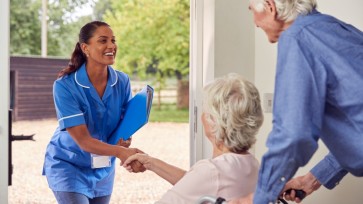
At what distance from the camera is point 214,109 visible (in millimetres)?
1577

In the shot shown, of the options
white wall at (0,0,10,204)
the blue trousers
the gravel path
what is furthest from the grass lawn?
white wall at (0,0,10,204)

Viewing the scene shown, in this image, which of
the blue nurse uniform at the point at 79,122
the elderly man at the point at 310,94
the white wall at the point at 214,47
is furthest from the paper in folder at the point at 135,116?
the elderly man at the point at 310,94

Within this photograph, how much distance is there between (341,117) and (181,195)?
514 millimetres

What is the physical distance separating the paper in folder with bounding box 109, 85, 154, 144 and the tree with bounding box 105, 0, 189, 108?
907 centimetres

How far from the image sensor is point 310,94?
1.30 m

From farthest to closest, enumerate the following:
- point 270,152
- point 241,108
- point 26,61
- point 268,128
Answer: point 26,61 < point 268,128 < point 241,108 < point 270,152

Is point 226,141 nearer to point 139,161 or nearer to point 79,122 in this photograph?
point 139,161

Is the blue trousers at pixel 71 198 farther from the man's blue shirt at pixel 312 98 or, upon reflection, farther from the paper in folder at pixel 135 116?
the man's blue shirt at pixel 312 98

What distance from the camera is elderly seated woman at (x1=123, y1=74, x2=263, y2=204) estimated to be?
61.3 inches

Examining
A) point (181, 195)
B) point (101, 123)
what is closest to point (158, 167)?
point (181, 195)

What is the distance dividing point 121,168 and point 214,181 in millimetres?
6748

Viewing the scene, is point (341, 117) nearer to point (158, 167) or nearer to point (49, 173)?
point (158, 167)

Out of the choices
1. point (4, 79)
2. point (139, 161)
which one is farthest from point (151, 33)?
point (139, 161)

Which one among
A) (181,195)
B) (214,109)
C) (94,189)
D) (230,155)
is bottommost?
(94,189)
